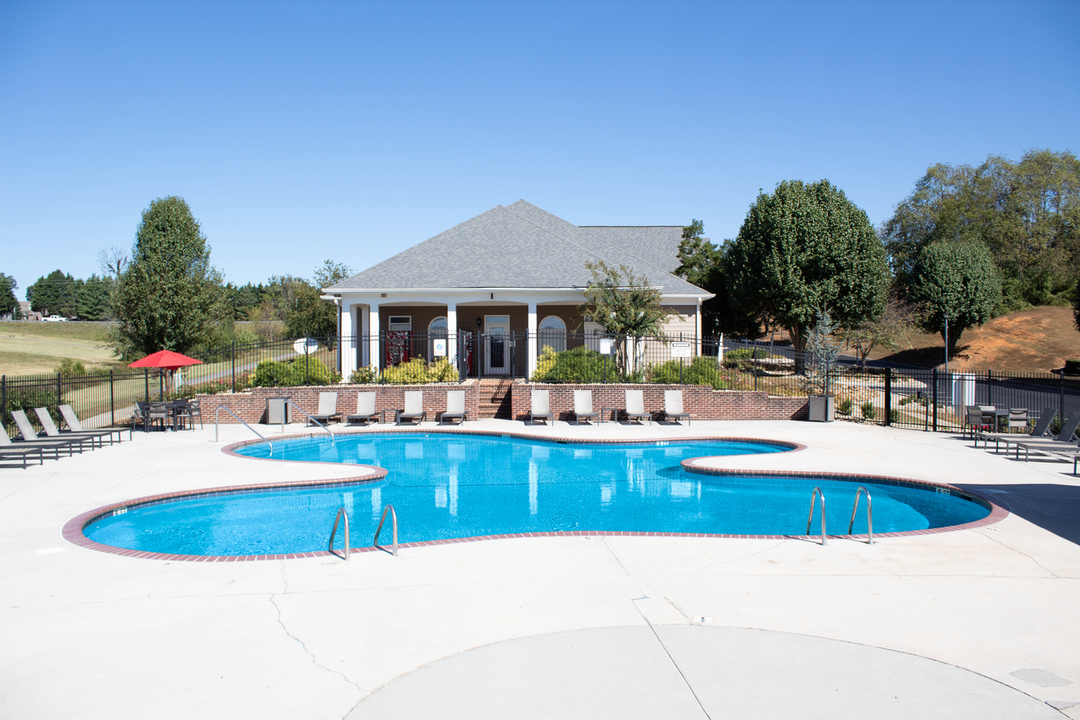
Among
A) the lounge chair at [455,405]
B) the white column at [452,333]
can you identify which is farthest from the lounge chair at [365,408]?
the white column at [452,333]

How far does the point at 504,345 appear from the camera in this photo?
28.7 metres

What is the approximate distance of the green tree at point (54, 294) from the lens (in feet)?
368

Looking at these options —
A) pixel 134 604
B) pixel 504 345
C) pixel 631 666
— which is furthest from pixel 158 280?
pixel 631 666

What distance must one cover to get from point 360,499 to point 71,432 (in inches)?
348

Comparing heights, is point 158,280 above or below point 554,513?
above

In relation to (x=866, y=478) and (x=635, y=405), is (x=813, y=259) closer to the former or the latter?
(x=635, y=405)

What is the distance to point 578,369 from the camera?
21.6 meters

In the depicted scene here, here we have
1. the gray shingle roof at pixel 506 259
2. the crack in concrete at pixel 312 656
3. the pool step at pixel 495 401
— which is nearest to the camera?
the crack in concrete at pixel 312 656

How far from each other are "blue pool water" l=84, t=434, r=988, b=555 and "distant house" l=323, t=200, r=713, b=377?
10.5 m

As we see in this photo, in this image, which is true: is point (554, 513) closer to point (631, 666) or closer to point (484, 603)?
point (484, 603)

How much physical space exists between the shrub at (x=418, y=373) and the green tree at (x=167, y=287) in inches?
311

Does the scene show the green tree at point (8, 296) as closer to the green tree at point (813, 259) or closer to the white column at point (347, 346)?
the white column at point (347, 346)

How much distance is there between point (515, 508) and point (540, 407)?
377 inches


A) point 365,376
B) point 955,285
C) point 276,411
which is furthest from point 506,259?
point 955,285
